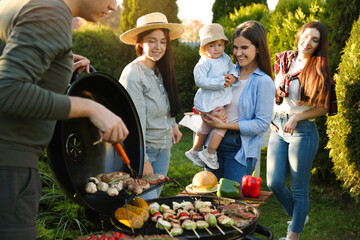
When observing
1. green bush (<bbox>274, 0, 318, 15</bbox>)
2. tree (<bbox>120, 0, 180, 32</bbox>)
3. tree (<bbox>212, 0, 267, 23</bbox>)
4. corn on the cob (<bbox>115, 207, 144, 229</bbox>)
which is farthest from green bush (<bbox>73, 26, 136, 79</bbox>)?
corn on the cob (<bbox>115, 207, 144, 229</bbox>)

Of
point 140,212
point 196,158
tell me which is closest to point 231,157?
point 196,158

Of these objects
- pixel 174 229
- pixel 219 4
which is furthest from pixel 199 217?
pixel 219 4

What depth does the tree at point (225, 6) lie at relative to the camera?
Result: 1298 centimetres

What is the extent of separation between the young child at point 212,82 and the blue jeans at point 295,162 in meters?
0.95

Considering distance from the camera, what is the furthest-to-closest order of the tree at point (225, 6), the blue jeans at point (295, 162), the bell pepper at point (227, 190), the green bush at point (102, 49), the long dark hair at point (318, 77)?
the tree at point (225, 6) < the green bush at point (102, 49) < the blue jeans at point (295, 162) < the long dark hair at point (318, 77) < the bell pepper at point (227, 190)

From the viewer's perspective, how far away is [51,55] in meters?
1.33

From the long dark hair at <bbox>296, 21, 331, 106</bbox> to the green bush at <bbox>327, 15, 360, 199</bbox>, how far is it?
2.68 ft

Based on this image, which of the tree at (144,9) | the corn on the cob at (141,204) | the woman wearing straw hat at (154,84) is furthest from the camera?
the tree at (144,9)

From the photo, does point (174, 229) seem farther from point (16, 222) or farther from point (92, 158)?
point (16, 222)

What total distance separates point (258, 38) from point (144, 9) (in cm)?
909

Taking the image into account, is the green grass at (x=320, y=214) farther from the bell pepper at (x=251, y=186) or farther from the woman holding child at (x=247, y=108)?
the bell pepper at (x=251, y=186)

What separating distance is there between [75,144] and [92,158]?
0.20 meters

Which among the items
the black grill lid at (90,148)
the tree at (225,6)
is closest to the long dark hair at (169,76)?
the black grill lid at (90,148)

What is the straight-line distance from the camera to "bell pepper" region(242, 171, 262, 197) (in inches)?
109
